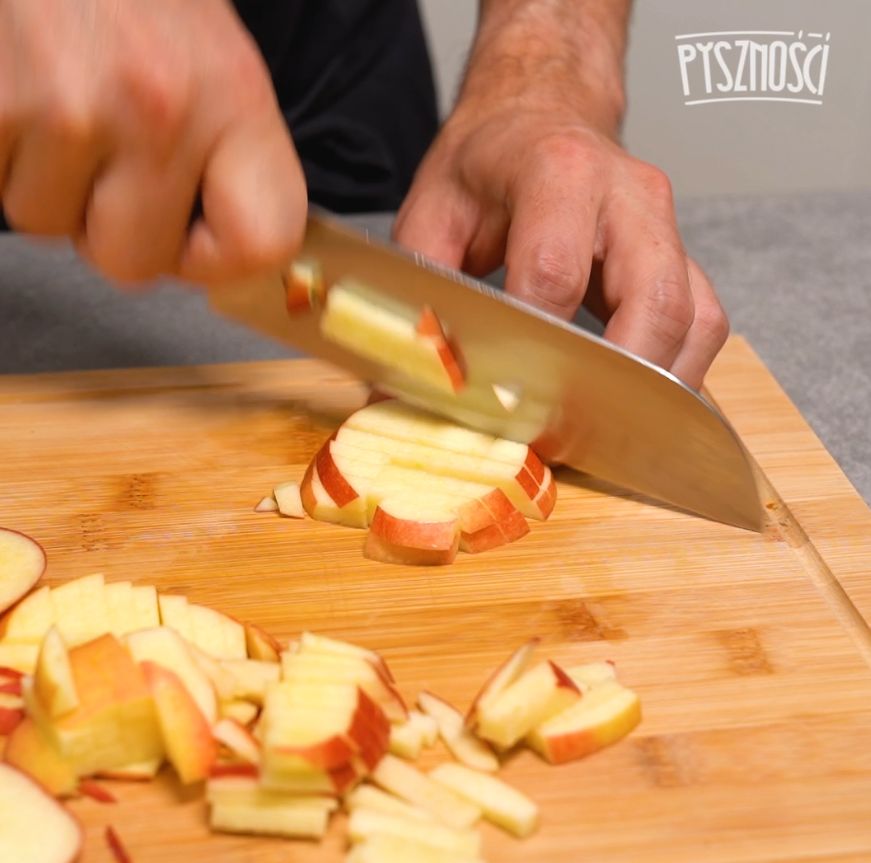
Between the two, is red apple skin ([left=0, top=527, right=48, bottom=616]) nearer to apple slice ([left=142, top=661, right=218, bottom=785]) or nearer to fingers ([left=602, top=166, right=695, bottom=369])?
apple slice ([left=142, top=661, right=218, bottom=785])

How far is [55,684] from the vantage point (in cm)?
115

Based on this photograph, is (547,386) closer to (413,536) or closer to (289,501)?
(413,536)

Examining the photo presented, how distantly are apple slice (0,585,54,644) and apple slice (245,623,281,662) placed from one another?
0.24 metres

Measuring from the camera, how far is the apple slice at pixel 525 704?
1208mm

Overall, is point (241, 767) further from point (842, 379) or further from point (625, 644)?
point (842, 379)

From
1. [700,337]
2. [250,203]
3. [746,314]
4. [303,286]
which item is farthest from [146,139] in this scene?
[746,314]

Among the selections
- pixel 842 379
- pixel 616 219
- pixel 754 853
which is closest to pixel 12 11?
pixel 616 219

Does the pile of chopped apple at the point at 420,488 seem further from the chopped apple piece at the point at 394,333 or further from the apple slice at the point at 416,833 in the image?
the apple slice at the point at 416,833

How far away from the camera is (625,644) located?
1.41 meters

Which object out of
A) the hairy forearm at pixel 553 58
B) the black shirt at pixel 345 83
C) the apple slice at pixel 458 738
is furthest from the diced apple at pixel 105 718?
the black shirt at pixel 345 83

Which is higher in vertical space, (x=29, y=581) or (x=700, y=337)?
(x=700, y=337)

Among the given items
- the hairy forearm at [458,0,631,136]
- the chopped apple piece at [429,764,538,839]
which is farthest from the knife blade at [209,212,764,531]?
the hairy forearm at [458,0,631,136]

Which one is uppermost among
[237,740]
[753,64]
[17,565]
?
[753,64]

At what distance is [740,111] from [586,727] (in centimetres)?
263
